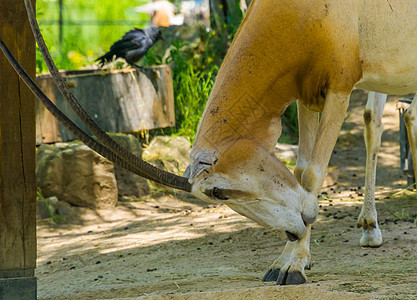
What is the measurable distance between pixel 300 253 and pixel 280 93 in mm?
881

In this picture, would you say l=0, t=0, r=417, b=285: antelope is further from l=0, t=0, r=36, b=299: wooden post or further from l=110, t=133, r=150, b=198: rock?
l=110, t=133, r=150, b=198: rock

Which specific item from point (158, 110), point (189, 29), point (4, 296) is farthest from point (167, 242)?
point (189, 29)

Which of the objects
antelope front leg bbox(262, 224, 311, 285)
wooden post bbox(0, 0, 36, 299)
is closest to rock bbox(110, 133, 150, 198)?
wooden post bbox(0, 0, 36, 299)

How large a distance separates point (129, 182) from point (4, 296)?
12.8 feet

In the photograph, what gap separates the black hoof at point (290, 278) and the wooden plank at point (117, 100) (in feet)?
14.5

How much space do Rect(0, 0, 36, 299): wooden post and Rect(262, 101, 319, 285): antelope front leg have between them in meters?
1.31

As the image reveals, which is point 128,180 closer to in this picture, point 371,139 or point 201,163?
point 371,139

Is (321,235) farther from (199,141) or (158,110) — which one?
(158,110)

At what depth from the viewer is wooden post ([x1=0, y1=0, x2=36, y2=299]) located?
323 centimetres

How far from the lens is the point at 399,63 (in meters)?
3.38

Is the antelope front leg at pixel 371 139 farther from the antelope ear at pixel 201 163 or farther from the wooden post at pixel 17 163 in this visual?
the wooden post at pixel 17 163

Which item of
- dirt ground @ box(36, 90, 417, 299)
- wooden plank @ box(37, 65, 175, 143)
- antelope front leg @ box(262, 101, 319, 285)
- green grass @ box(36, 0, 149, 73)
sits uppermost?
green grass @ box(36, 0, 149, 73)

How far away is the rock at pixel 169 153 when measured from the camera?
754 cm

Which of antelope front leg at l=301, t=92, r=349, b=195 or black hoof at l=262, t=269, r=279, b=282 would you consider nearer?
antelope front leg at l=301, t=92, r=349, b=195
